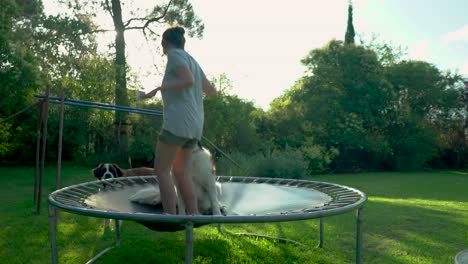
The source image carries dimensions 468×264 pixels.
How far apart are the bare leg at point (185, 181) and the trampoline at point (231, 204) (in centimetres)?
10

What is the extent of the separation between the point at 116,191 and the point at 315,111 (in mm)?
10739

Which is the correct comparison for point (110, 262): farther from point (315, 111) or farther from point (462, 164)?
point (462, 164)

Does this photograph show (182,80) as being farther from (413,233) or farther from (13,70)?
(13,70)

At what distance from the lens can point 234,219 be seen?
1.47m

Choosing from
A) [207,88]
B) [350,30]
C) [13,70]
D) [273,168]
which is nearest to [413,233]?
[207,88]

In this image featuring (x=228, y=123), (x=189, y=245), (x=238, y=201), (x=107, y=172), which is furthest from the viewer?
(x=228, y=123)

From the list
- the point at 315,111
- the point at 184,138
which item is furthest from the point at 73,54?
the point at 184,138

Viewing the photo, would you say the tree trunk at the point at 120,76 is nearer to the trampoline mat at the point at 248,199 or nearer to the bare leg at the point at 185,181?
the trampoline mat at the point at 248,199

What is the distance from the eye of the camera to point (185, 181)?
1.85 m

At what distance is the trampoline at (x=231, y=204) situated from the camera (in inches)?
57.7

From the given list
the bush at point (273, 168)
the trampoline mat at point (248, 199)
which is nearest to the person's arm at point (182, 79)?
the trampoline mat at point (248, 199)

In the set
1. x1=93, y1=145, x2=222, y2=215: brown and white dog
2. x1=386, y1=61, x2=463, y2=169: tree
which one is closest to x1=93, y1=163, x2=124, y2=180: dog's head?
x1=93, y1=145, x2=222, y2=215: brown and white dog

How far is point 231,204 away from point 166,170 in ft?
2.58

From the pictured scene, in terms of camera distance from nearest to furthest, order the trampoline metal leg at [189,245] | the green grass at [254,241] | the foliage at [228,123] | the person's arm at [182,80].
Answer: the trampoline metal leg at [189,245], the person's arm at [182,80], the green grass at [254,241], the foliage at [228,123]
